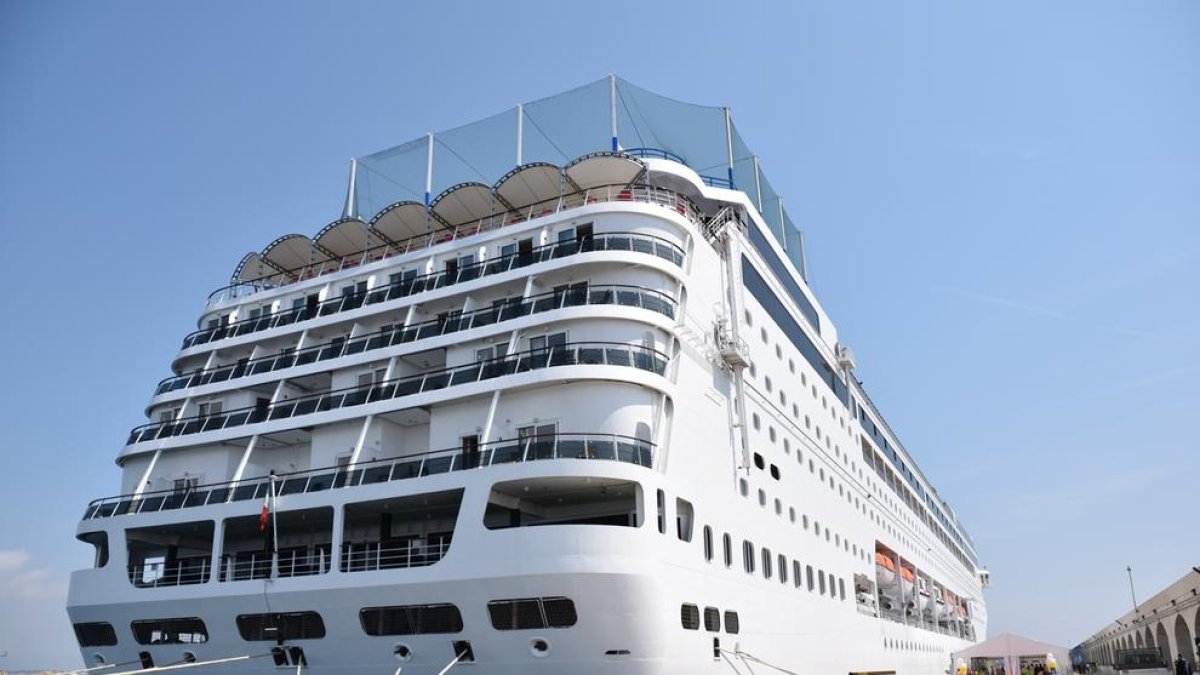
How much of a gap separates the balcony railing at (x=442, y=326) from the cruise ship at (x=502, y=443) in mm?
83

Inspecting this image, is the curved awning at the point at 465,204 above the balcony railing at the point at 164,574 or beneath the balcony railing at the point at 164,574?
above

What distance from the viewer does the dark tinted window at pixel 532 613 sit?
18031 millimetres

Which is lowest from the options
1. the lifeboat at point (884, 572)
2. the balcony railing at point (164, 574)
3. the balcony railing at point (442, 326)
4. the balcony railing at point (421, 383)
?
A: the balcony railing at point (164, 574)

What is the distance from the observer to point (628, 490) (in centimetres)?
2089

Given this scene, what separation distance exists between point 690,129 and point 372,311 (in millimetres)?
13334

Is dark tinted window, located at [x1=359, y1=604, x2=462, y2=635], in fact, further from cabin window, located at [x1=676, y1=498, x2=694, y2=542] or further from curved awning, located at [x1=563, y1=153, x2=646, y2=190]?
curved awning, located at [x1=563, y1=153, x2=646, y2=190]

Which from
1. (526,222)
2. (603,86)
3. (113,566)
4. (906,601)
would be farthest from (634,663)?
(906,601)

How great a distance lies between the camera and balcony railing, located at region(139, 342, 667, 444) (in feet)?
69.1

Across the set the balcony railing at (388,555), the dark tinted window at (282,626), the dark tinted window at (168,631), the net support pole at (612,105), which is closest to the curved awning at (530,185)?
the net support pole at (612,105)

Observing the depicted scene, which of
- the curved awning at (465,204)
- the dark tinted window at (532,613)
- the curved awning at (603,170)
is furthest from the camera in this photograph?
the curved awning at (465,204)

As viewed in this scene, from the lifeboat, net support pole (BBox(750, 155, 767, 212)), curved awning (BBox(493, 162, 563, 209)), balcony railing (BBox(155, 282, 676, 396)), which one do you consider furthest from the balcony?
the lifeboat

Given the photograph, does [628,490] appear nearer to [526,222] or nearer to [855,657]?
[526,222]

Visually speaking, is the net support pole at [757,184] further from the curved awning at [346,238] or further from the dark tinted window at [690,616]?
the dark tinted window at [690,616]

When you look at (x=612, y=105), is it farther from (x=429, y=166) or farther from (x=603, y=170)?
(x=429, y=166)
